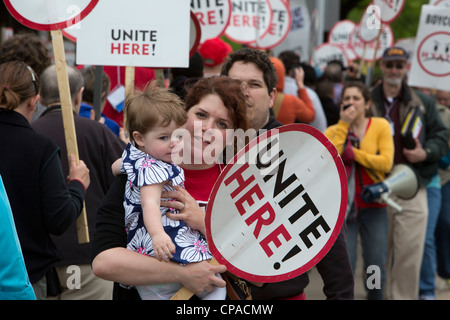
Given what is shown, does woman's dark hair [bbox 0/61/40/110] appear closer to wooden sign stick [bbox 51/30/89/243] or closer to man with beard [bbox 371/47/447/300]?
wooden sign stick [bbox 51/30/89/243]

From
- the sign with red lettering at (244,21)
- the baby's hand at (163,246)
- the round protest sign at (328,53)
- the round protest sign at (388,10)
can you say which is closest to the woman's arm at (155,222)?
the baby's hand at (163,246)

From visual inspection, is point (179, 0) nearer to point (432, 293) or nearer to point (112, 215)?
point (112, 215)

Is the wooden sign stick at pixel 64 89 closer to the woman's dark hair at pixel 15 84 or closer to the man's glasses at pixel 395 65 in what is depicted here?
the woman's dark hair at pixel 15 84

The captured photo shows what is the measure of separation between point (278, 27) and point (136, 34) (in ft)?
19.7

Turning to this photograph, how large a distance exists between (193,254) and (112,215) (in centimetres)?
35

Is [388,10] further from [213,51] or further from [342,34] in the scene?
[342,34]

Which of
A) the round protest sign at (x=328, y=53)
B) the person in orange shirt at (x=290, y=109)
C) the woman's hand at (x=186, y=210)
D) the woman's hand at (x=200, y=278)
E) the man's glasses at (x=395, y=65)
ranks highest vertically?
the woman's hand at (x=186, y=210)

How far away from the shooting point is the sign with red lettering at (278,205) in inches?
92.4

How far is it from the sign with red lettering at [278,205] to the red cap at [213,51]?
4.16 meters

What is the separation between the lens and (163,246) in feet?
7.73

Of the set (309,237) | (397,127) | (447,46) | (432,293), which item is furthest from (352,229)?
(309,237)

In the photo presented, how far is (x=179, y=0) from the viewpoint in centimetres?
375

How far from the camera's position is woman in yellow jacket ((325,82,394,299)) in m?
6.15

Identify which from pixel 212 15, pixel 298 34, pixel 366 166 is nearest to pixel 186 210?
pixel 366 166
